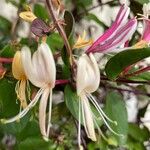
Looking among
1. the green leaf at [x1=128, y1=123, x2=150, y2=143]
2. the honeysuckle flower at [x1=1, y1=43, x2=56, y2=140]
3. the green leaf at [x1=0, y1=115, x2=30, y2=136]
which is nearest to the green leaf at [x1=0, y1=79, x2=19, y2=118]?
the green leaf at [x1=0, y1=115, x2=30, y2=136]

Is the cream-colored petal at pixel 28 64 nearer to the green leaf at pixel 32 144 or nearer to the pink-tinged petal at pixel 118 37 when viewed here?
the pink-tinged petal at pixel 118 37

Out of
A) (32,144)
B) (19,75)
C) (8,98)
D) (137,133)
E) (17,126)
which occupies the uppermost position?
(19,75)

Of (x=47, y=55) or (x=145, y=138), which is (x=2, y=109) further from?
(x=145, y=138)

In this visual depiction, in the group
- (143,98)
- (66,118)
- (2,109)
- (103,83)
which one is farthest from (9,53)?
(143,98)

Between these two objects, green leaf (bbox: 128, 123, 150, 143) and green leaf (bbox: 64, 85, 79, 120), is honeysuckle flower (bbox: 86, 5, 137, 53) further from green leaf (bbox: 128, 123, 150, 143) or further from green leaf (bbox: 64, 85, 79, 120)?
green leaf (bbox: 128, 123, 150, 143)

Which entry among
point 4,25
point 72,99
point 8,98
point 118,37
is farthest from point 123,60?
point 4,25

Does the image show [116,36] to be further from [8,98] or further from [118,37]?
[8,98]

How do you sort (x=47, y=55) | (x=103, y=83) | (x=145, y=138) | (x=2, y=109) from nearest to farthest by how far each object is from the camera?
(x=47, y=55)
(x=2, y=109)
(x=103, y=83)
(x=145, y=138)
